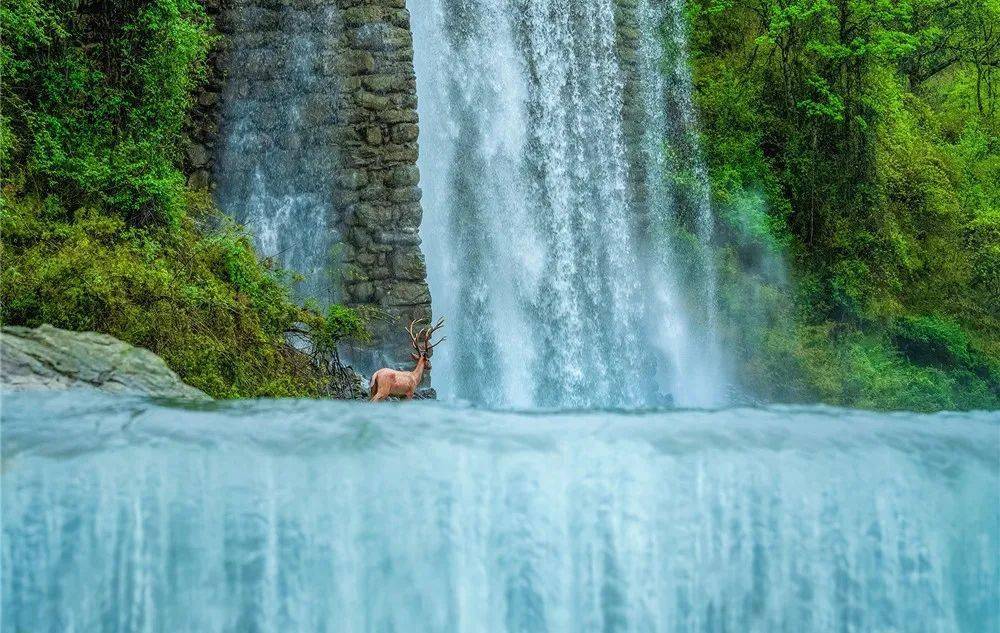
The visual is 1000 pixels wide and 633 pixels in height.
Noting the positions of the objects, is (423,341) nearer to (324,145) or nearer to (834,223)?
(324,145)

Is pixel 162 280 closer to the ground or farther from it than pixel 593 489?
farther from it

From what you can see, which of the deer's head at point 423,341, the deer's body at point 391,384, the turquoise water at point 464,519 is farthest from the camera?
the deer's head at point 423,341

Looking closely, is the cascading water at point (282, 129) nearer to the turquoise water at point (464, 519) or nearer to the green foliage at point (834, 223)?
the turquoise water at point (464, 519)

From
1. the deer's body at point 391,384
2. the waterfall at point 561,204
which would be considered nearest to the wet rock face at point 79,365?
the deer's body at point 391,384

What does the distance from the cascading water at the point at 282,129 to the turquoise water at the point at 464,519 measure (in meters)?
4.89

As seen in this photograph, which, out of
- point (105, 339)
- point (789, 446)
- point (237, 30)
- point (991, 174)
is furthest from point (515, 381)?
point (991, 174)

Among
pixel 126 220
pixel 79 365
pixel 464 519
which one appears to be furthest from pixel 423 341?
pixel 464 519

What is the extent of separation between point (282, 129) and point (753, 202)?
6.84 m

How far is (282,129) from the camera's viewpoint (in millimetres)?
10656

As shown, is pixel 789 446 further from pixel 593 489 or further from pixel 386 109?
pixel 386 109

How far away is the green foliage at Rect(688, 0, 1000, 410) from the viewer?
14922mm

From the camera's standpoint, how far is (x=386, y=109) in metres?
10.4

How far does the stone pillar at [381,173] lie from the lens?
10.2 m

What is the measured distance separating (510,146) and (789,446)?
7739 mm
